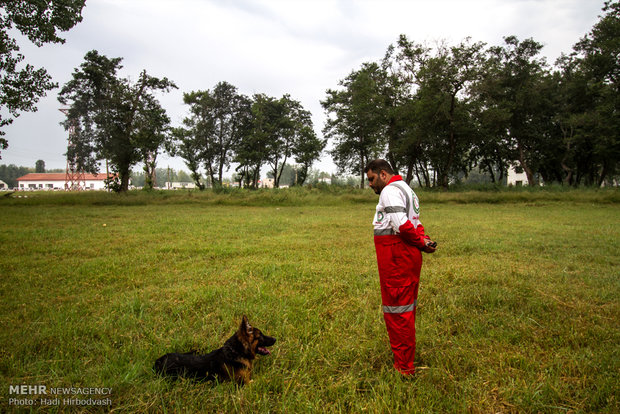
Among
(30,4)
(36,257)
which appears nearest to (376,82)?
(30,4)

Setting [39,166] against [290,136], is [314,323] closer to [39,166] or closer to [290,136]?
[290,136]

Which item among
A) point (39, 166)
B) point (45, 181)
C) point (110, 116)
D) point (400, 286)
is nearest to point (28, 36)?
point (110, 116)

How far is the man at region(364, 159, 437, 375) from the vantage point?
248 cm

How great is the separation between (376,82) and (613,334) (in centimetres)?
3389

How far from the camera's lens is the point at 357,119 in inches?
1390

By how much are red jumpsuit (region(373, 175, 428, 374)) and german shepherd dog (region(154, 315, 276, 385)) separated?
45.2 inches

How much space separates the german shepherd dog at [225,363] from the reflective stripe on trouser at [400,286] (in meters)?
1.14

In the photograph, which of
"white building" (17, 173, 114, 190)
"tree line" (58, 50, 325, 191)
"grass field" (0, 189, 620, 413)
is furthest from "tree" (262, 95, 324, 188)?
"white building" (17, 173, 114, 190)

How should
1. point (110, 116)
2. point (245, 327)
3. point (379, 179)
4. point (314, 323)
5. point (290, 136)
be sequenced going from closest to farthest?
1. point (245, 327)
2. point (379, 179)
3. point (314, 323)
4. point (110, 116)
5. point (290, 136)

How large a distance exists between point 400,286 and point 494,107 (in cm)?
3366

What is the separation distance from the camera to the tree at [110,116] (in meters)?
27.3

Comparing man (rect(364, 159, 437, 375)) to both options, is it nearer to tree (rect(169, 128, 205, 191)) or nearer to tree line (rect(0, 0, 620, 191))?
tree line (rect(0, 0, 620, 191))

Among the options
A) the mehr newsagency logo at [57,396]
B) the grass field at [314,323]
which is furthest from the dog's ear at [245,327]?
the mehr newsagency logo at [57,396]

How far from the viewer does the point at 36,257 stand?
6.56m
